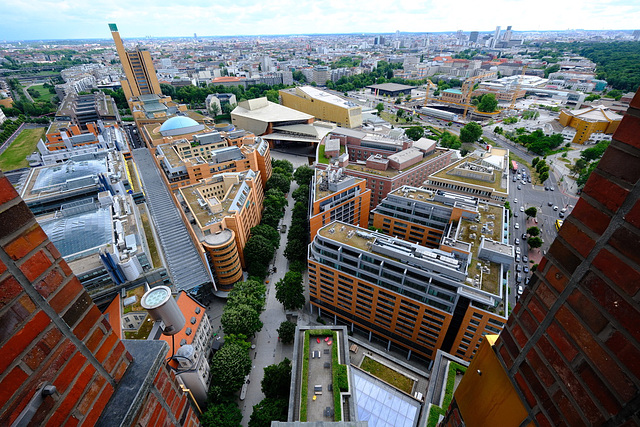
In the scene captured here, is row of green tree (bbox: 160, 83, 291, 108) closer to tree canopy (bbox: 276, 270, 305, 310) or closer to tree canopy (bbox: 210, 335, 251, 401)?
tree canopy (bbox: 276, 270, 305, 310)

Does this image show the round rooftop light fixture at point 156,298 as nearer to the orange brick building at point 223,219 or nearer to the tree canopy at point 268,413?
the tree canopy at point 268,413

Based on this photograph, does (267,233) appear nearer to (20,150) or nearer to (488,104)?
(20,150)

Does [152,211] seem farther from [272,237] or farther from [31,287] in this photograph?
[31,287]

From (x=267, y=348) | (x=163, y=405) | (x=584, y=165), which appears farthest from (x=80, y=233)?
(x=584, y=165)

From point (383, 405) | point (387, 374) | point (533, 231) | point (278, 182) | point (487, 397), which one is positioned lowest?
point (533, 231)

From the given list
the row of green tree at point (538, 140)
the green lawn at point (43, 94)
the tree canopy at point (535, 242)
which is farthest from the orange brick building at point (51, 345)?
the green lawn at point (43, 94)

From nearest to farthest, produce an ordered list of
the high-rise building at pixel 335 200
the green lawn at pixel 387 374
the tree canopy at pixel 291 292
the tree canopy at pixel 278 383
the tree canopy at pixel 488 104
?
the green lawn at pixel 387 374
the tree canopy at pixel 278 383
the tree canopy at pixel 291 292
the high-rise building at pixel 335 200
the tree canopy at pixel 488 104

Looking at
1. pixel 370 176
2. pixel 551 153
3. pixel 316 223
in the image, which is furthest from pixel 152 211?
pixel 551 153
